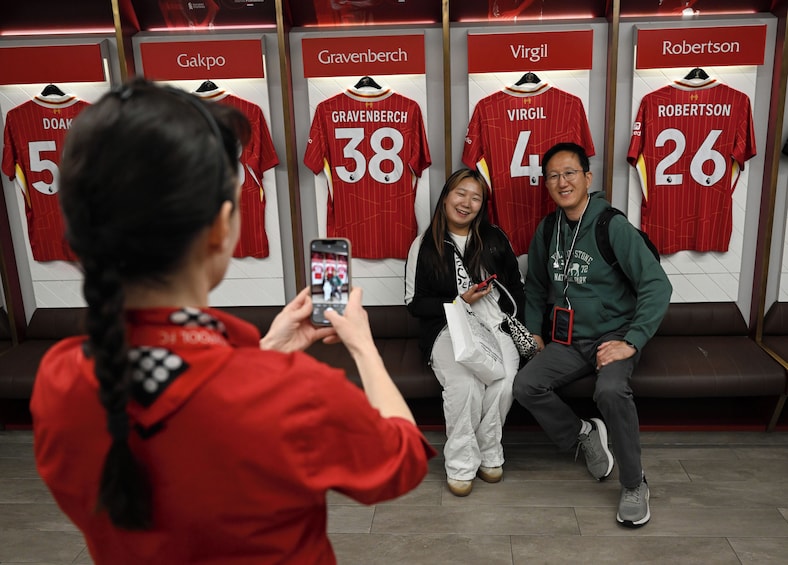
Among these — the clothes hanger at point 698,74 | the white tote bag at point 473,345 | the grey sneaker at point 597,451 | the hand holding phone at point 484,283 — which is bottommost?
the grey sneaker at point 597,451

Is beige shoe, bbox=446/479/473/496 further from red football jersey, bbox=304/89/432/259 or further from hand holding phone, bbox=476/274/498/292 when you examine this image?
red football jersey, bbox=304/89/432/259

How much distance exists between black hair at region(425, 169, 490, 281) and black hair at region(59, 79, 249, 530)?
257 cm

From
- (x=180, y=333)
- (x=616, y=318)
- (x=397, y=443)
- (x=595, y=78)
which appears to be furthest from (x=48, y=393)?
(x=595, y=78)

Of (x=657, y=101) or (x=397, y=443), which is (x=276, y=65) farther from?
(x=397, y=443)

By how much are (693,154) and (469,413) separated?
1.97m

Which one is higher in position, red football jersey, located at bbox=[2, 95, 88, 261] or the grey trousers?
red football jersey, located at bbox=[2, 95, 88, 261]

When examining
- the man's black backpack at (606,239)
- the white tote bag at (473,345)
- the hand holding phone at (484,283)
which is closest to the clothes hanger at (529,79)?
the man's black backpack at (606,239)

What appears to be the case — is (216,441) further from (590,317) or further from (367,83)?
(367,83)

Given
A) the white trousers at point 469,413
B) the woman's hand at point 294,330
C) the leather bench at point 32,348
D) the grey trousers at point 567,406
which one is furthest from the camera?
the leather bench at point 32,348

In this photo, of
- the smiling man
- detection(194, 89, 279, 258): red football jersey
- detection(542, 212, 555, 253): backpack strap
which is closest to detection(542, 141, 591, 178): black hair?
the smiling man

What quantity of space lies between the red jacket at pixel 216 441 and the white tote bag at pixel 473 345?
6.63ft

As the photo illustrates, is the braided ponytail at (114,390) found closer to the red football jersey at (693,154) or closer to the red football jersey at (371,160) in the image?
the red football jersey at (371,160)

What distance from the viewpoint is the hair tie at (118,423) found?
60 cm

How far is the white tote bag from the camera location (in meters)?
2.71
